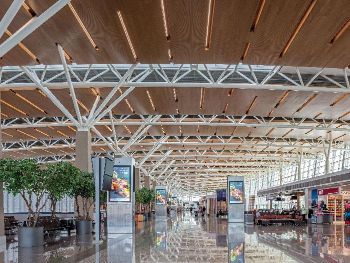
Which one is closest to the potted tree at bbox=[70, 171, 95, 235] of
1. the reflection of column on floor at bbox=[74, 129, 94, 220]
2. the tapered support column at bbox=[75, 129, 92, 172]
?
the reflection of column on floor at bbox=[74, 129, 94, 220]

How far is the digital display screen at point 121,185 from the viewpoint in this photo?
2484cm

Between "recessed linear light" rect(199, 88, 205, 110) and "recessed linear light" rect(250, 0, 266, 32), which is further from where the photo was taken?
"recessed linear light" rect(199, 88, 205, 110)

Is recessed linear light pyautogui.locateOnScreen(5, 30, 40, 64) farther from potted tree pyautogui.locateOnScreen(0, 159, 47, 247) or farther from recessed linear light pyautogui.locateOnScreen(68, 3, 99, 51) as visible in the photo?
potted tree pyautogui.locateOnScreen(0, 159, 47, 247)

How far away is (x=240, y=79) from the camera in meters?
26.7

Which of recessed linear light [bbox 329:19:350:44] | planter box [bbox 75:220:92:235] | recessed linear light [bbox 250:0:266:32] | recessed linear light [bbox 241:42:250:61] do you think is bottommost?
planter box [bbox 75:220:92:235]

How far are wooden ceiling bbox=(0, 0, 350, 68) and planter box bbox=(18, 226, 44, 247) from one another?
6.25 metres

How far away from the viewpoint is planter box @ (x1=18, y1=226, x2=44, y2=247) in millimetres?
17422

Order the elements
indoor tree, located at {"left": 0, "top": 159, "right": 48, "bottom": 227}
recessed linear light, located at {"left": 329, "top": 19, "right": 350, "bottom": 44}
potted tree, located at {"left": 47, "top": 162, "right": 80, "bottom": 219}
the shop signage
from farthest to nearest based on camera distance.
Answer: the shop signage
potted tree, located at {"left": 47, "top": 162, "right": 80, "bottom": 219}
indoor tree, located at {"left": 0, "top": 159, "right": 48, "bottom": 227}
recessed linear light, located at {"left": 329, "top": 19, "right": 350, "bottom": 44}

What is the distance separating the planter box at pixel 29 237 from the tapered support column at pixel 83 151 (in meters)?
10.7

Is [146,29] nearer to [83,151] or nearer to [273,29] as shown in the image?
[273,29]

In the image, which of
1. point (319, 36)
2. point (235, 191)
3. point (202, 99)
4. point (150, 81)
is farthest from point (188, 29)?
point (235, 191)

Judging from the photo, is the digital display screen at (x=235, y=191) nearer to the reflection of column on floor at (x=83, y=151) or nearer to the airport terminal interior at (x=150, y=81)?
the airport terminal interior at (x=150, y=81)

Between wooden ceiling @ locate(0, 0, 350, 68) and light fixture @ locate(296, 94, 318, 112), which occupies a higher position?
wooden ceiling @ locate(0, 0, 350, 68)

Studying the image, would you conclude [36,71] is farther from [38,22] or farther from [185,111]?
[38,22]
